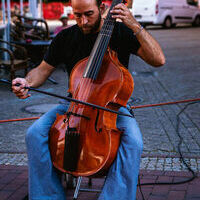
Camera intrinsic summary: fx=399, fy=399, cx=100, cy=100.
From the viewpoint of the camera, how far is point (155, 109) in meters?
5.84

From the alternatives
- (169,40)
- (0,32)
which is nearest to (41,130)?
(0,32)

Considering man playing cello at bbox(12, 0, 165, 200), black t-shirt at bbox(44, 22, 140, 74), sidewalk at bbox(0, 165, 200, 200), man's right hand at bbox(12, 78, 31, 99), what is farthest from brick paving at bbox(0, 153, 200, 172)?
man's right hand at bbox(12, 78, 31, 99)

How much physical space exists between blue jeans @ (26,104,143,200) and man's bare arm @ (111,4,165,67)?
45 centimetres

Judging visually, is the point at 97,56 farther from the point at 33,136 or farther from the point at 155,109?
the point at 155,109

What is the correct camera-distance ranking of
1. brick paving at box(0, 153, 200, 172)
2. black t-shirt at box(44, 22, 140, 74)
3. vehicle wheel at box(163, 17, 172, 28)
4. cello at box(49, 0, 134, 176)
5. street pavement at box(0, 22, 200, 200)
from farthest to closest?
vehicle wheel at box(163, 17, 172, 28)
brick paving at box(0, 153, 200, 172)
street pavement at box(0, 22, 200, 200)
black t-shirt at box(44, 22, 140, 74)
cello at box(49, 0, 134, 176)

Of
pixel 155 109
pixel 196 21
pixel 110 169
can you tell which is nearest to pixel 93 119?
pixel 110 169

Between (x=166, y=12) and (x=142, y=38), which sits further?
(x=166, y=12)

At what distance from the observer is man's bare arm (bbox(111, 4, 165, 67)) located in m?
2.52

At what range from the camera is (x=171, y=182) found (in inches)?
129

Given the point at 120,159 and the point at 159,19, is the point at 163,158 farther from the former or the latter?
the point at 159,19

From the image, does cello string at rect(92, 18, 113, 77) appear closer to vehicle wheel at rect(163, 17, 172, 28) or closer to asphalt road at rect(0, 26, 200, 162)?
asphalt road at rect(0, 26, 200, 162)

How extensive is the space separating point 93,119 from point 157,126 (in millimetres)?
2647

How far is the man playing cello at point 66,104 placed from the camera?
2.48m

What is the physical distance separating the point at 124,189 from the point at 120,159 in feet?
0.61
